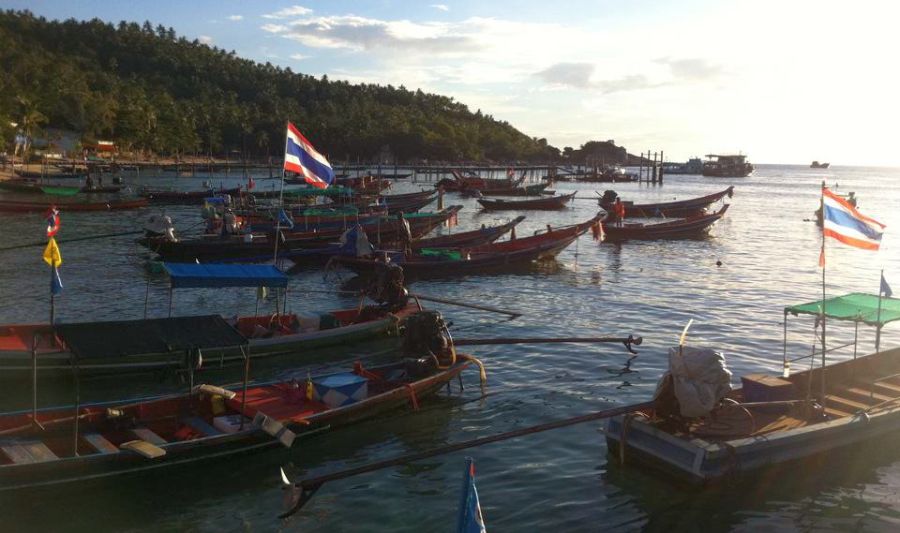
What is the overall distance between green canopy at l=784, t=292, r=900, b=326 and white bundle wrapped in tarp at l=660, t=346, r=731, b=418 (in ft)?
13.4

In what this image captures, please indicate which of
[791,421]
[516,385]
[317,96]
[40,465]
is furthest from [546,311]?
[317,96]

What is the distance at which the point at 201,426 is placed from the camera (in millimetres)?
11172

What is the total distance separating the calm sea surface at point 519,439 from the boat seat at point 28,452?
447mm

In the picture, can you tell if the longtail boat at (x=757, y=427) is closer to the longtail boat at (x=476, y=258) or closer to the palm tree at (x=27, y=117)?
the longtail boat at (x=476, y=258)

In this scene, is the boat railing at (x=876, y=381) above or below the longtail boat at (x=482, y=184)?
below

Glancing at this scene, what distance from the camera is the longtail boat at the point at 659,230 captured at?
42.6 meters

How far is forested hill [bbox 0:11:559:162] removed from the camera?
99.6m

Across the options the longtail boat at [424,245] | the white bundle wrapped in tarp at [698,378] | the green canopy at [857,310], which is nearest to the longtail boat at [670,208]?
the longtail boat at [424,245]

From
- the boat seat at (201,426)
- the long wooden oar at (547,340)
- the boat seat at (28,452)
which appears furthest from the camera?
the long wooden oar at (547,340)

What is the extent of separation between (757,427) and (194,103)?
132 meters

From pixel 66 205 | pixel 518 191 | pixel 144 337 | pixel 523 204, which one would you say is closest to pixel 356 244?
pixel 144 337

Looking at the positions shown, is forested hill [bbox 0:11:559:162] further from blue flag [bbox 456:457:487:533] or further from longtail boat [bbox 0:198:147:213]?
blue flag [bbox 456:457:487:533]

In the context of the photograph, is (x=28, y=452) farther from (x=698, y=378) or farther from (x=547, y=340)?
(x=547, y=340)

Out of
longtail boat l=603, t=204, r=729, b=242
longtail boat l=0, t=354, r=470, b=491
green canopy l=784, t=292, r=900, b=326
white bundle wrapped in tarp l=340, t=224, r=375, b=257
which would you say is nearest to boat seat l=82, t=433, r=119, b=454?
longtail boat l=0, t=354, r=470, b=491
